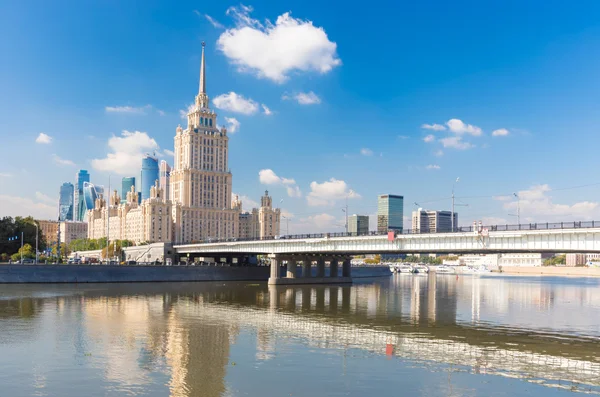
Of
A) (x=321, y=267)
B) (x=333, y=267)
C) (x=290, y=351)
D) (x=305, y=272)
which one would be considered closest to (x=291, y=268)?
(x=305, y=272)

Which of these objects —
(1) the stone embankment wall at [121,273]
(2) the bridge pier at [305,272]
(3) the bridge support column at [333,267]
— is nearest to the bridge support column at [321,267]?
(2) the bridge pier at [305,272]

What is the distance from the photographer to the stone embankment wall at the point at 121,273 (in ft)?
382

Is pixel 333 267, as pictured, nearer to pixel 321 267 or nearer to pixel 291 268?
pixel 321 267

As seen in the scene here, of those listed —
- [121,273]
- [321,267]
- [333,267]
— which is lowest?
[121,273]

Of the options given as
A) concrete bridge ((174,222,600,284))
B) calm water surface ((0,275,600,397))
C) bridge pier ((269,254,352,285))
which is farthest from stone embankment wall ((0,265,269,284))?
calm water surface ((0,275,600,397))

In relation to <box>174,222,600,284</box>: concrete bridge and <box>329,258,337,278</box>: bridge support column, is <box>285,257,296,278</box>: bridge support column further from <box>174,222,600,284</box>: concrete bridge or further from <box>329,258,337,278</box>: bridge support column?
<box>329,258,337,278</box>: bridge support column

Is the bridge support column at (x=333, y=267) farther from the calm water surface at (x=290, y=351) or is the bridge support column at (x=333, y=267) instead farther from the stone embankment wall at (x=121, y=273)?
the calm water surface at (x=290, y=351)

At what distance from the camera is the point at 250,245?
139000 mm

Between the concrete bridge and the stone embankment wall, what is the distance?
769 centimetres

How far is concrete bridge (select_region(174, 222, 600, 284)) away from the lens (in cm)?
6956

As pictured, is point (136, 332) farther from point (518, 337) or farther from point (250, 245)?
point (250, 245)

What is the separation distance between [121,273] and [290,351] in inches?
3889

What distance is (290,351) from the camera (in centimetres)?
4316

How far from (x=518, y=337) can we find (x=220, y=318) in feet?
104
